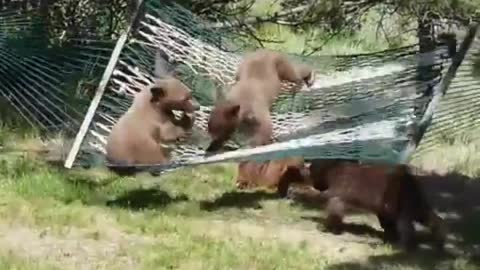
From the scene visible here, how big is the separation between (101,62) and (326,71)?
136 cm

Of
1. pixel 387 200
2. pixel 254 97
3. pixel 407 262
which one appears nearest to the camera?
pixel 407 262

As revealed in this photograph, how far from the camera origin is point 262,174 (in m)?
5.89

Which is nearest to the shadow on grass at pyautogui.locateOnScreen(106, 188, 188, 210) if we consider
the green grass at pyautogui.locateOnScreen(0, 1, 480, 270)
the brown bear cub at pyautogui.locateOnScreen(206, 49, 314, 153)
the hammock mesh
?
the green grass at pyautogui.locateOnScreen(0, 1, 480, 270)

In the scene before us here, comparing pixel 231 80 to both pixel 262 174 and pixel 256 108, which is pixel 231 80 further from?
pixel 262 174

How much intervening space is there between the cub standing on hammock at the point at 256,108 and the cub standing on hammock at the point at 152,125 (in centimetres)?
17

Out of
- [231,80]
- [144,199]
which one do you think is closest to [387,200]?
[144,199]

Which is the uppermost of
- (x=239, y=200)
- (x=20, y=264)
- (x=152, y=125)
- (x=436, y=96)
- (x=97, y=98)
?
(x=436, y=96)

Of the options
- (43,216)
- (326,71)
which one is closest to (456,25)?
(326,71)

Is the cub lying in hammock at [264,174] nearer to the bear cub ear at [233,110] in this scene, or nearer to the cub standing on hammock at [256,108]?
the cub standing on hammock at [256,108]

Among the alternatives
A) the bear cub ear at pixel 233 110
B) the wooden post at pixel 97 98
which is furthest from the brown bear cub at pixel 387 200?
the wooden post at pixel 97 98

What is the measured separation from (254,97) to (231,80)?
34 centimetres

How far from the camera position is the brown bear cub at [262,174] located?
5797mm

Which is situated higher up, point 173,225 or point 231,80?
point 231,80

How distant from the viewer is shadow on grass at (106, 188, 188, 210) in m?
5.32
